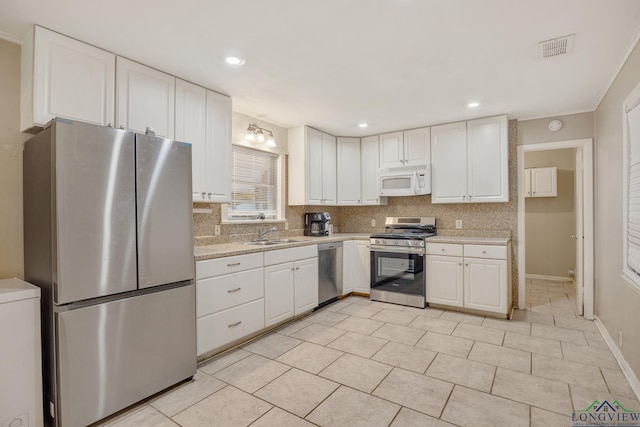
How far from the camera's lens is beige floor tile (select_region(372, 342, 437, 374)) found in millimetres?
2607

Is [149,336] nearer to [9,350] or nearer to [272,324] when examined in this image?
[9,350]

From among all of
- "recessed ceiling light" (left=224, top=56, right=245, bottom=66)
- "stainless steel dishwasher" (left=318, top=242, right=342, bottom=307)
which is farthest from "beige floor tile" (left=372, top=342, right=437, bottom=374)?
"recessed ceiling light" (left=224, top=56, right=245, bottom=66)

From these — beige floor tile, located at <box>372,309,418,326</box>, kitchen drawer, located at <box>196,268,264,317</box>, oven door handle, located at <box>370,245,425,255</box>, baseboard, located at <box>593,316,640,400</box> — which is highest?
oven door handle, located at <box>370,245,425,255</box>

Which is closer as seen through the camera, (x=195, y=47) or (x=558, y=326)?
(x=195, y=47)

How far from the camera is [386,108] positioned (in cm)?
367

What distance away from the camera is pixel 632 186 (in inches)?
90.0

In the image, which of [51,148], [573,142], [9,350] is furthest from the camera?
[573,142]

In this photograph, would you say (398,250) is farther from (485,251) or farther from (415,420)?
(415,420)

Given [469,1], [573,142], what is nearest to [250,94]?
[469,1]

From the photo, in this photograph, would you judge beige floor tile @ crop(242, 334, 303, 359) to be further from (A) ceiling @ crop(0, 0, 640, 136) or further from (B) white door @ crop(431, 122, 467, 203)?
(B) white door @ crop(431, 122, 467, 203)

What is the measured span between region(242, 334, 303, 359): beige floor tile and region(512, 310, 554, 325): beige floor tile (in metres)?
2.60

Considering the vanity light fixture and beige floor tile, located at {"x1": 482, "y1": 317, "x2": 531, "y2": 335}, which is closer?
beige floor tile, located at {"x1": 482, "y1": 317, "x2": 531, "y2": 335}

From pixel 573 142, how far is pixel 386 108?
7.41 ft

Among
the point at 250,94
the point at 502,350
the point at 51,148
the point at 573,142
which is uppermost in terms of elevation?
the point at 250,94
